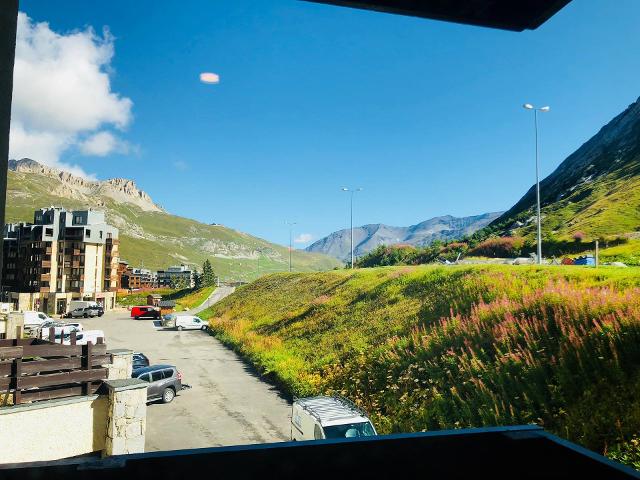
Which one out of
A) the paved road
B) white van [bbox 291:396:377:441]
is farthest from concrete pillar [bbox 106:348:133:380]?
the paved road

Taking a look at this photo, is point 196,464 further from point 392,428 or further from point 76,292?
point 76,292

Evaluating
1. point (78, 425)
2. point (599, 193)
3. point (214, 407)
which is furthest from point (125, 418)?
point (599, 193)

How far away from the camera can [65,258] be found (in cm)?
8738

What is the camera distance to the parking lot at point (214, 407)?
53.6 ft

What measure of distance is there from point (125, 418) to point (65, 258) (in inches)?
3531

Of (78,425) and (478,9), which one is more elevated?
(478,9)

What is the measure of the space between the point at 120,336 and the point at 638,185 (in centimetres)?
6966

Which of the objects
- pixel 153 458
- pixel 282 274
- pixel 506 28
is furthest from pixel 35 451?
pixel 282 274

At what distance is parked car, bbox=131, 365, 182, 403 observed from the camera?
65.9 ft

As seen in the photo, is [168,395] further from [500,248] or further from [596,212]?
[596,212]

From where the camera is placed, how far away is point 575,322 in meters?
13.7

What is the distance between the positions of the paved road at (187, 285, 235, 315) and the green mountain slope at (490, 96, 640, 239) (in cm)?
4906

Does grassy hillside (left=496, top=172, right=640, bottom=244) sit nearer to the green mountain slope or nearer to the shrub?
the green mountain slope

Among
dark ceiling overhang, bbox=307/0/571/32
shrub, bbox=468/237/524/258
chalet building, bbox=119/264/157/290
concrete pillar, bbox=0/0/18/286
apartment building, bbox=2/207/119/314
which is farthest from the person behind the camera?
chalet building, bbox=119/264/157/290
